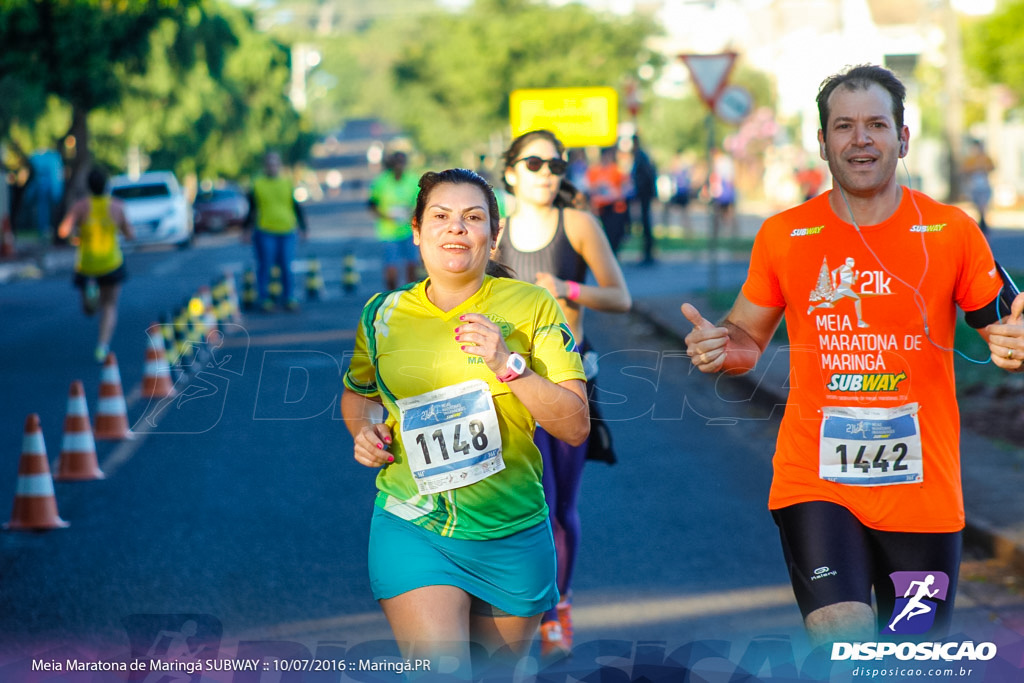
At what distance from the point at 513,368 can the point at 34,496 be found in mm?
4894

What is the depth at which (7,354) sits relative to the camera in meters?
15.6

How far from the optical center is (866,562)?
370 cm

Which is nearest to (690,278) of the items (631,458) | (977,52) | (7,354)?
(7,354)

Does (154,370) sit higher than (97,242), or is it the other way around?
(97,242)

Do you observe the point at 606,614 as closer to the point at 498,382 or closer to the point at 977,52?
the point at 498,382

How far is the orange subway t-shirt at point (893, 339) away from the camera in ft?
12.1

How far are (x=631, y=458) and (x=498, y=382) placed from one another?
17.3 ft

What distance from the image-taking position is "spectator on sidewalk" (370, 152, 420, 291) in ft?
56.7

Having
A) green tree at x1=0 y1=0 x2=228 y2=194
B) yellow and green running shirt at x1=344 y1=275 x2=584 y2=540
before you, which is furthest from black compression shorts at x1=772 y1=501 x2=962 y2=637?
green tree at x1=0 y1=0 x2=228 y2=194

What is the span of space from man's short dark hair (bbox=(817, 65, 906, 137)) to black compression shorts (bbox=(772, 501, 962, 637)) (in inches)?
41.6

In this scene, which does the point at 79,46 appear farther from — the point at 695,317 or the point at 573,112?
the point at 695,317

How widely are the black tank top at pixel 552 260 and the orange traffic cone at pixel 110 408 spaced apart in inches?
197

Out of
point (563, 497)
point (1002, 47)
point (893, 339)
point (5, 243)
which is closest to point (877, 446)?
point (893, 339)

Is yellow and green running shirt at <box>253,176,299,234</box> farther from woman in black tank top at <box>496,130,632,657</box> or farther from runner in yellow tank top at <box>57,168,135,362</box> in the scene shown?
woman in black tank top at <box>496,130,632,657</box>
